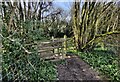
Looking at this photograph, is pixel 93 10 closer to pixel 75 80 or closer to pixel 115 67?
pixel 115 67

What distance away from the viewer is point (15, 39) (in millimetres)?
3080

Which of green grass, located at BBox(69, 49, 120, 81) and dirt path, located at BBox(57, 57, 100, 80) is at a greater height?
dirt path, located at BBox(57, 57, 100, 80)

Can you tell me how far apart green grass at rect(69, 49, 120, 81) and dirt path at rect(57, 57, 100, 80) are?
11.9 inches

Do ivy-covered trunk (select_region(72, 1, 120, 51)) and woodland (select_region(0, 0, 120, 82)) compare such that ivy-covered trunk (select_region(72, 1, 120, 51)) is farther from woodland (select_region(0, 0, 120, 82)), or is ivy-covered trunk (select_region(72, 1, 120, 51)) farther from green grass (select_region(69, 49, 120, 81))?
green grass (select_region(69, 49, 120, 81))

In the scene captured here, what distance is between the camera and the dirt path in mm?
6246

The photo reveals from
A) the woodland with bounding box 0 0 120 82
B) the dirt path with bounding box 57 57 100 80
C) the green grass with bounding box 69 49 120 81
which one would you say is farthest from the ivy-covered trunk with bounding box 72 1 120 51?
Result: the dirt path with bounding box 57 57 100 80

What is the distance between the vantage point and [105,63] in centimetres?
792

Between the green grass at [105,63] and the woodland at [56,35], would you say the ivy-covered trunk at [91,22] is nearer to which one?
the woodland at [56,35]

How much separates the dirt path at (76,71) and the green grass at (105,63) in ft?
0.99

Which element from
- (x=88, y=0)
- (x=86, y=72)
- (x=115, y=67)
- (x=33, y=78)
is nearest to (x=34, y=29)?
(x=33, y=78)

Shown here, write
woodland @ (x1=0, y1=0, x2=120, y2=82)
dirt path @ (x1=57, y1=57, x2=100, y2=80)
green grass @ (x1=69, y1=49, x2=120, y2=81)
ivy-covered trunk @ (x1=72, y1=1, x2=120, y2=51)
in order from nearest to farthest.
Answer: woodland @ (x1=0, y1=0, x2=120, y2=82)
dirt path @ (x1=57, y1=57, x2=100, y2=80)
green grass @ (x1=69, y1=49, x2=120, y2=81)
ivy-covered trunk @ (x1=72, y1=1, x2=120, y2=51)

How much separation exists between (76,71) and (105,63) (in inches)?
61.6

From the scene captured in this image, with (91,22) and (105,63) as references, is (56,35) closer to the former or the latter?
(91,22)

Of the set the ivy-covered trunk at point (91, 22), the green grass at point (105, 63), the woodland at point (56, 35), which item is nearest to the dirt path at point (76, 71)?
the woodland at point (56, 35)
